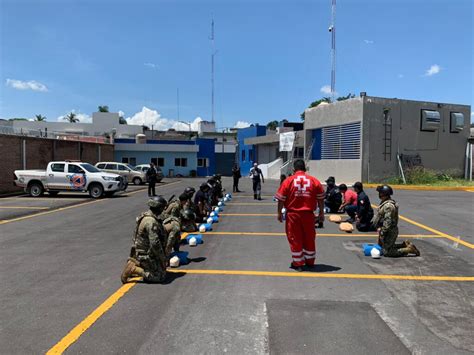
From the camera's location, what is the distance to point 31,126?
57.4 meters

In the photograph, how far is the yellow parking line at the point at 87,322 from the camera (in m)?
3.51

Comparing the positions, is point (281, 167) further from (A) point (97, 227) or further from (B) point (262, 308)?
(B) point (262, 308)

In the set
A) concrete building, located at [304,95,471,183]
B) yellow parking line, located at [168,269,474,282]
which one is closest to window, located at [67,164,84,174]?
yellow parking line, located at [168,269,474,282]

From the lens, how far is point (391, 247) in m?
6.91

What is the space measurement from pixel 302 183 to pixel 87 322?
11.9 ft

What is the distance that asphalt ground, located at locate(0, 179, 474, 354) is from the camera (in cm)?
364

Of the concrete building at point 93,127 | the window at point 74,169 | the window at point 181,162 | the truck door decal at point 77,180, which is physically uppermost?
the concrete building at point 93,127

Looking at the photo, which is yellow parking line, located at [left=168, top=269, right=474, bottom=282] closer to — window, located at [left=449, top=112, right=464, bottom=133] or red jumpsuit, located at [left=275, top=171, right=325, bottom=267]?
red jumpsuit, located at [left=275, top=171, right=325, bottom=267]

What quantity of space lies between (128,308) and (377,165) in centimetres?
2295

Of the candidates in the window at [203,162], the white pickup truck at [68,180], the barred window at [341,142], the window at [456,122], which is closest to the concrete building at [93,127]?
the window at [203,162]

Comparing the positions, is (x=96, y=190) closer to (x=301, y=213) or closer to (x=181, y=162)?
(x=301, y=213)

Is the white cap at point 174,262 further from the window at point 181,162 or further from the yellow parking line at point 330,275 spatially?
the window at point 181,162

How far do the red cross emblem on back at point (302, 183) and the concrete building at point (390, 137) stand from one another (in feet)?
64.9

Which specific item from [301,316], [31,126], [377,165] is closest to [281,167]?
[377,165]
